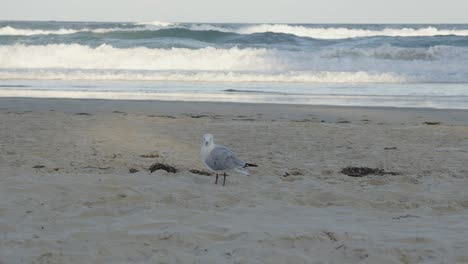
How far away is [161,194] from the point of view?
16.5 feet

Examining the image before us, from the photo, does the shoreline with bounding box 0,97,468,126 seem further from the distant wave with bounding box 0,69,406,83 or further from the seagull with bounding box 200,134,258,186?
the distant wave with bounding box 0,69,406,83

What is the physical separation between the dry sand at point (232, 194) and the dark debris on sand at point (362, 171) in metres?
0.12

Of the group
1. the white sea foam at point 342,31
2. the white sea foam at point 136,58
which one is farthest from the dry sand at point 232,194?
the white sea foam at point 342,31

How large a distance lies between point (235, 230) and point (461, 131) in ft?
18.2

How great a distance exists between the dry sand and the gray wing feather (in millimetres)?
173

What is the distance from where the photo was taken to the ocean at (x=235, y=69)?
1458 cm

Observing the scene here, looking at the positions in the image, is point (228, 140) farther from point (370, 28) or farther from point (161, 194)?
point (370, 28)

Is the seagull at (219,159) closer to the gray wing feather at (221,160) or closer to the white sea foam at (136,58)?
the gray wing feather at (221,160)

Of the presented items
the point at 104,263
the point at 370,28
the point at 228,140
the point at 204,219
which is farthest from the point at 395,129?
the point at 370,28

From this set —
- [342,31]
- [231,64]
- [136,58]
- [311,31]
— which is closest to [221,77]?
[231,64]

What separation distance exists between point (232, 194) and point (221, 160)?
0.31 m

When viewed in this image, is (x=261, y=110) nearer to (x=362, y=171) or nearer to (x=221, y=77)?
(x=362, y=171)

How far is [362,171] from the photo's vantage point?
247 inches

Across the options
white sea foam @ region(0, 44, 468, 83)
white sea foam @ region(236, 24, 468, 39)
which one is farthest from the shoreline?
white sea foam @ region(236, 24, 468, 39)
